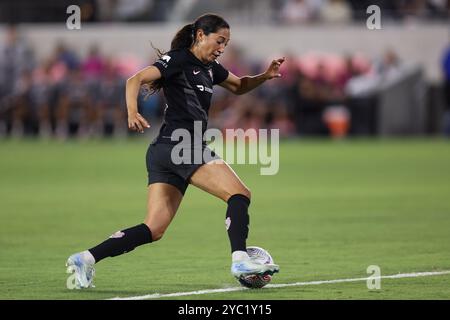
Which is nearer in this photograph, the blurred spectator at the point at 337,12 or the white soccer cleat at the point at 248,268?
the white soccer cleat at the point at 248,268

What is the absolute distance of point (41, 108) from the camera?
3312cm

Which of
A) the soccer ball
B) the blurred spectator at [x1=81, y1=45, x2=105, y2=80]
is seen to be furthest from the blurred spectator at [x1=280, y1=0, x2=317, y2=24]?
the soccer ball

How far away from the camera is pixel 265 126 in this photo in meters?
32.1

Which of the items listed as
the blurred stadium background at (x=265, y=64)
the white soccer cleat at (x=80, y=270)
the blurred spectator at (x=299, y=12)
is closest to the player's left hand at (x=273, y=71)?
the white soccer cleat at (x=80, y=270)

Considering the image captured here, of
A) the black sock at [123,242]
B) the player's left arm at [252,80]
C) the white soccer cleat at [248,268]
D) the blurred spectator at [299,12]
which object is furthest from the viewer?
the blurred spectator at [299,12]

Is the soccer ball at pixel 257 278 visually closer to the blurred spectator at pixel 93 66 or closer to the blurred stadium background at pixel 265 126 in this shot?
the blurred stadium background at pixel 265 126

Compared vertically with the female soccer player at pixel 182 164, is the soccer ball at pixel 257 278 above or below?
below

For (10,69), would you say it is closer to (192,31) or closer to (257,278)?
(192,31)

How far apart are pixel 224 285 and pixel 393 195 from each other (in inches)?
345

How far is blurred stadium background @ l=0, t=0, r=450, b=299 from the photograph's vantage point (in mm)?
12477

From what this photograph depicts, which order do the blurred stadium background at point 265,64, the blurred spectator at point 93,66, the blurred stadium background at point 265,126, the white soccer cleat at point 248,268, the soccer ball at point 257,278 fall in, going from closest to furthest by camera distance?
the white soccer cleat at point 248,268 → the soccer ball at point 257,278 → the blurred stadium background at point 265,126 → the blurred stadium background at point 265,64 → the blurred spectator at point 93,66

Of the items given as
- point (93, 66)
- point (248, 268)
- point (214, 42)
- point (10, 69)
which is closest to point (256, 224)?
point (214, 42)

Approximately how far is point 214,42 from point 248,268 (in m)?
1.92

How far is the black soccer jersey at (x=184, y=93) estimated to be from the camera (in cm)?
960
